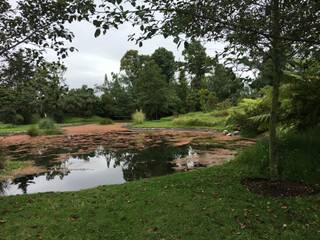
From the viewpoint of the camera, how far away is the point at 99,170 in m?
12.5

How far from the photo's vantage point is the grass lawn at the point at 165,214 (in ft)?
15.0

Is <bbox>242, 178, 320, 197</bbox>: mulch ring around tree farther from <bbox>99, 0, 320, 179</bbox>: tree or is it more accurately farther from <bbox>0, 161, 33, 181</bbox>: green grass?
<bbox>0, 161, 33, 181</bbox>: green grass

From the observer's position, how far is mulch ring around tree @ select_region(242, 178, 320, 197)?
5805 millimetres

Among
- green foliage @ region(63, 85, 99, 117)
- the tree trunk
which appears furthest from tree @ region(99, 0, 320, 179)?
green foliage @ region(63, 85, 99, 117)

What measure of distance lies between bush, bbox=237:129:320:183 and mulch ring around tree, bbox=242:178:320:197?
17.8 inches

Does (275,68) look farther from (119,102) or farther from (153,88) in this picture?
(119,102)

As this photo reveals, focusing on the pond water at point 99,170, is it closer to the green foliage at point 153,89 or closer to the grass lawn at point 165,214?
the grass lawn at point 165,214

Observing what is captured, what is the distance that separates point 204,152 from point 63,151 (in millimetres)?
6301

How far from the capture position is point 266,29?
5.40 m

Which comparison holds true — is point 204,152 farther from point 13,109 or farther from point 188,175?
point 13,109

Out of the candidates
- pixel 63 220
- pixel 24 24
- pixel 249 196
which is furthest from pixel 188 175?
pixel 24 24

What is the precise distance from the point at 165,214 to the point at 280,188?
1970mm

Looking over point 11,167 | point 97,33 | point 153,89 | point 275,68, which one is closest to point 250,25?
point 275,68

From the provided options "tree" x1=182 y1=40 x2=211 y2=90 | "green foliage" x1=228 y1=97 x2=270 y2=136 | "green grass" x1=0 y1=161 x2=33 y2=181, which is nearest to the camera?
"tree" x1=182 y1=40 x2=211 y2=90
